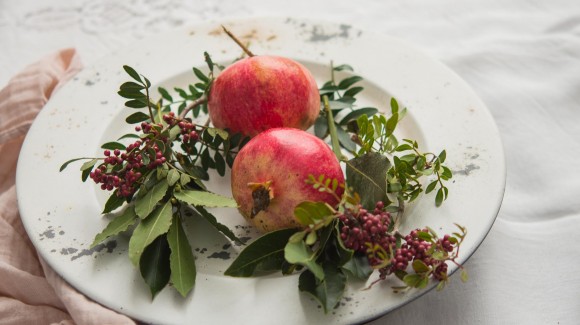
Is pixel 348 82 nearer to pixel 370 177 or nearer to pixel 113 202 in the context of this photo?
pixel 370 177

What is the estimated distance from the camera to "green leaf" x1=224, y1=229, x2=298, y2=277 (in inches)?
31.1

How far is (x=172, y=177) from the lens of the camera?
2.85ft

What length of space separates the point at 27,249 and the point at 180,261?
A: 0.98ft

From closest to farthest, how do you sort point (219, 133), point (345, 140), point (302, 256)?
point (302, 256), point (219, 133), point (345, 140)

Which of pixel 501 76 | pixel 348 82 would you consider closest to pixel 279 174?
pixel 348 82

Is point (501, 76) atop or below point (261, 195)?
below

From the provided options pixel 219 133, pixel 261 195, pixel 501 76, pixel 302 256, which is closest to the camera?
pixel 302 256

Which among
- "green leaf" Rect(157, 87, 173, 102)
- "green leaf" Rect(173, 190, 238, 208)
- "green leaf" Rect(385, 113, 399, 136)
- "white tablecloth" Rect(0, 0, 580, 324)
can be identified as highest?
"green leaf" Rect(385, 113, 399, 136)

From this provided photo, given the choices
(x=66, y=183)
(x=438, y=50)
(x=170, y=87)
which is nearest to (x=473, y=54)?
Result: (x=438, y=50)

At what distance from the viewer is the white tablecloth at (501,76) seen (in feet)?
3.08

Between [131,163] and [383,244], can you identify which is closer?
[383,244]

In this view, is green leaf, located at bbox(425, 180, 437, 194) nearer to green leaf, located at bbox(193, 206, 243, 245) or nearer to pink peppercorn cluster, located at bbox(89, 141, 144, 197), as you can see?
green leaf, located at bbox(193, 206, 243, 245)

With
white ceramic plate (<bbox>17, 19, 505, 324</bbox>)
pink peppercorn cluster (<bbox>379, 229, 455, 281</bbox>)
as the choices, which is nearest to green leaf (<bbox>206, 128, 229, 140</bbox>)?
white ceramic plate (<bbox>17, 19, 505, 324</bbox>)

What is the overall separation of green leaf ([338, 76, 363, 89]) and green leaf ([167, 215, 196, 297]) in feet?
1.39
